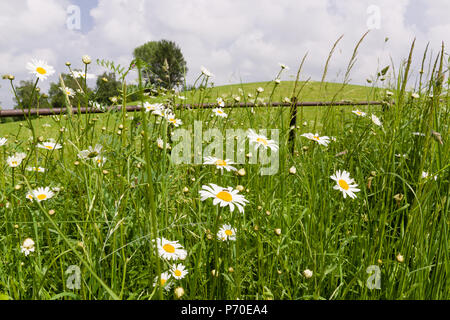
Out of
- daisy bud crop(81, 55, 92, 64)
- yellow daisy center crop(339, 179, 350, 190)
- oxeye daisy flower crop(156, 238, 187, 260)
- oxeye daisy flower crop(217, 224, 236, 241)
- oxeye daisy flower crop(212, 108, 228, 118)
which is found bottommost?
oxeye daisy flower crop(156, 238, 187, 260)

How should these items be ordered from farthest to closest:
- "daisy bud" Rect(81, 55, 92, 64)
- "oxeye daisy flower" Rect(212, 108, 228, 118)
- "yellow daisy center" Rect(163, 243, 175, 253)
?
"oxeye daisy flower" Rect(212, 108, 228, 118)
"daisy bud" Rect(81, 55, 92, 64)
"yellow daisy center" Rect(163, 243, 175, 253)

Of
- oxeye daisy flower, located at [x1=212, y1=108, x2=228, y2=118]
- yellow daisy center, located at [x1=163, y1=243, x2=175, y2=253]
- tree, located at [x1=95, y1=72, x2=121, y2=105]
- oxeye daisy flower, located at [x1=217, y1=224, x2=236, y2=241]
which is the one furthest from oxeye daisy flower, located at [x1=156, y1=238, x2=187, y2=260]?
oxeye daisy flower, located at [x1=212, y1=108, x2=228, y2=118]

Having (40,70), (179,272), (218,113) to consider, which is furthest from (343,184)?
(40,70)

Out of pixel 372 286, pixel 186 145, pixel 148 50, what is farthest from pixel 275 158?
pixel 148 50

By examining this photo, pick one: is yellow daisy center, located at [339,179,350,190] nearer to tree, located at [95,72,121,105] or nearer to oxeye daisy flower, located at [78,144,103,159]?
oxeye daisy flower, located at [78,144,103,159]

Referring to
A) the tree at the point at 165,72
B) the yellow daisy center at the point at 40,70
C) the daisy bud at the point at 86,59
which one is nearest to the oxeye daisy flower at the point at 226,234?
the tree at the point at 165,72

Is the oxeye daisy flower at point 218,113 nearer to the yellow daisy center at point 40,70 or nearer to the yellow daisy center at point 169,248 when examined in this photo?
the yellow daisy center at point 40,70

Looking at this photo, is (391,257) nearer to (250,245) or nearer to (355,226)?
(355,226)

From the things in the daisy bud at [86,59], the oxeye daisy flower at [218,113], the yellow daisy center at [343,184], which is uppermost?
the daisy bud at [86,59]

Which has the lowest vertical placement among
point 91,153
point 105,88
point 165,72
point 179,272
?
point 179,272

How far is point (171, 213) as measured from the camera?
1420 millimetres

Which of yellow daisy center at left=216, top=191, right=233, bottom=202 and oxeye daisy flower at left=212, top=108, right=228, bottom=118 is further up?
oxeye daisy flower at left=212, top=108, right=228, bottom=118

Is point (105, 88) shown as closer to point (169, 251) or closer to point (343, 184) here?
point (169, 251)

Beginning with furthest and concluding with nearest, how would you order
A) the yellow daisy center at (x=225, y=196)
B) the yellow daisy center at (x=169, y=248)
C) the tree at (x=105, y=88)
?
the tree at (x=105, y=88)
the yellow daisy center at (x=169, y=248)
the yellow daisy center at (x=225, y=196)
